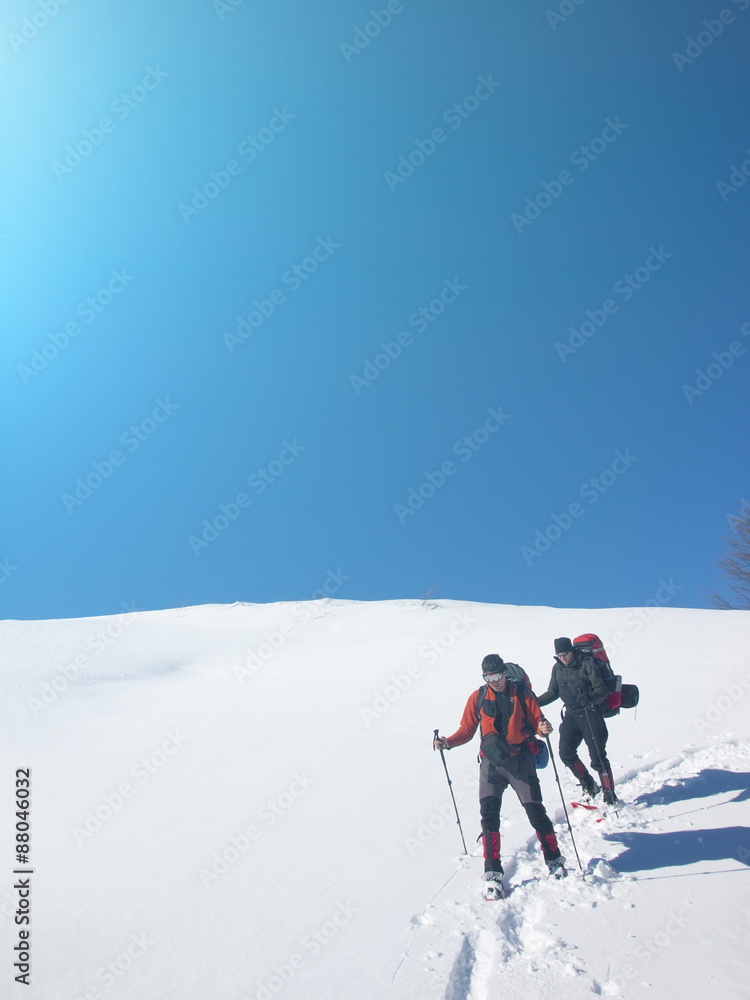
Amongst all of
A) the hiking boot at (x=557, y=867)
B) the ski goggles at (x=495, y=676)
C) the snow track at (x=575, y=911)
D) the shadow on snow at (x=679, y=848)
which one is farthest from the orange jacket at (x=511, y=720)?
the shadow on snow at (x=679, y=848)

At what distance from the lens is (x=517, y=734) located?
4402mm

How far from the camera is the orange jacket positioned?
441 cm

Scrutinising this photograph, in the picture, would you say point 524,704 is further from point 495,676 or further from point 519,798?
point 519,798

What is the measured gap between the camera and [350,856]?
475 centimetres

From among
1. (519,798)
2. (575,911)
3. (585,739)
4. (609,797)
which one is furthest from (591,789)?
(575,911)

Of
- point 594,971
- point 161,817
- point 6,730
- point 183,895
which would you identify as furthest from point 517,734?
point 6,730

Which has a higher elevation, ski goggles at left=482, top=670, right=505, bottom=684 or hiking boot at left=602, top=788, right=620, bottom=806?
ski goggles at left=482, top=670, right=505, bottom=684

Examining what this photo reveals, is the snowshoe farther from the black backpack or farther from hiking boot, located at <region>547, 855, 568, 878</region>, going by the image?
the black backpack

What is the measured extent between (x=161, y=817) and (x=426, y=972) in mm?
3773

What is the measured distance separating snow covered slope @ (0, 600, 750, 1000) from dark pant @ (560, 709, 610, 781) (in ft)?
1.39

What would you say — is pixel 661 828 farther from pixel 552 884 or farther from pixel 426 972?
pixel 426 972

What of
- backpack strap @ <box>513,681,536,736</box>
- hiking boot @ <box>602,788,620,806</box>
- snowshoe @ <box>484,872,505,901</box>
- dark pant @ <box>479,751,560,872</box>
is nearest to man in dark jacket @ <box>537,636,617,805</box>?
hiking boot @ <box>602,788,620,806</box>

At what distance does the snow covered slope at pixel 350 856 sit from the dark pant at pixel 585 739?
42cm

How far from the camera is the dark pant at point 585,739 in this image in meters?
5.66
